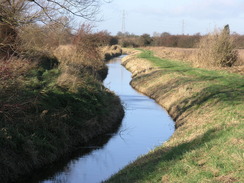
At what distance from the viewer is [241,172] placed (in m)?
6.10

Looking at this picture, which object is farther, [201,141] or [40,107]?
[40,107]

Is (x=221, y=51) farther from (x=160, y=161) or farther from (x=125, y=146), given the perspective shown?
(x=160, y=161)

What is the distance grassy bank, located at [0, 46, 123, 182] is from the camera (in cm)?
963

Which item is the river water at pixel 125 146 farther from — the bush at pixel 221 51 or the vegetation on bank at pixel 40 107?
the bush at pixel 221 51

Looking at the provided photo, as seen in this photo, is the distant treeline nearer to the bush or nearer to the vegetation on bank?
the bush

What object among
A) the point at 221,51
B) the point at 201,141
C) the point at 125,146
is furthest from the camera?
the point at 221,51

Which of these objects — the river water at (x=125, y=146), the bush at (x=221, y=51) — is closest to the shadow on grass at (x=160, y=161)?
the river water at (x=125, y=146)

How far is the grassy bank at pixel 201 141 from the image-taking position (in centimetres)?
673

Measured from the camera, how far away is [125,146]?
12664 millimetres

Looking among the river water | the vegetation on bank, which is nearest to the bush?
the river water

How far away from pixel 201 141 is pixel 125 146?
154 inches

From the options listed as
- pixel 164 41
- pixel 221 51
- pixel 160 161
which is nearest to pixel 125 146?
pixel 160 161

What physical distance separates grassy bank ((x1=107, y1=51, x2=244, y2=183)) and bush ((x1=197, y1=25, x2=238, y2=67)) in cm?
864

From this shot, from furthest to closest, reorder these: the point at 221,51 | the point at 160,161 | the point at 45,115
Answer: the point at 221,51
the point at 45,115
the point at 160,161
